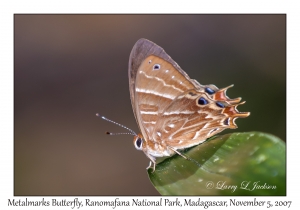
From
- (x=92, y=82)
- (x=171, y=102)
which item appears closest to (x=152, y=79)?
(x=171, y=102)

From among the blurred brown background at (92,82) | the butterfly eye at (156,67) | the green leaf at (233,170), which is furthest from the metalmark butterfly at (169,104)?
the blurred brown background at (92,82)

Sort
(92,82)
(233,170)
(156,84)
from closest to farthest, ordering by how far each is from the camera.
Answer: (233,170) < (156,84) < (92,82)

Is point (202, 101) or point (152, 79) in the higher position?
point (152, 79)

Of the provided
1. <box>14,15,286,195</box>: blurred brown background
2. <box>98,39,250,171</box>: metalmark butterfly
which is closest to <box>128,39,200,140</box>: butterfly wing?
<box>98,39,250,171</box>: metalmark butterfly

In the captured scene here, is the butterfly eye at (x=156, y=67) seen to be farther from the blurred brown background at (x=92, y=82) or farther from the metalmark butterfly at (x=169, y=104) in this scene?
the blurred brown background at (x=92, y=82)

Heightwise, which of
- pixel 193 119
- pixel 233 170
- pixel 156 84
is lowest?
pixel 233 170

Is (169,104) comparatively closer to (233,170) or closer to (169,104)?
(169,104)

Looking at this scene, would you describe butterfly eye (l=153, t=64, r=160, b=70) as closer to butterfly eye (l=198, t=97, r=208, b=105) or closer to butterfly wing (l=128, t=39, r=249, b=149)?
butterfly wing (l=128, t=39, r=249, b=149)
